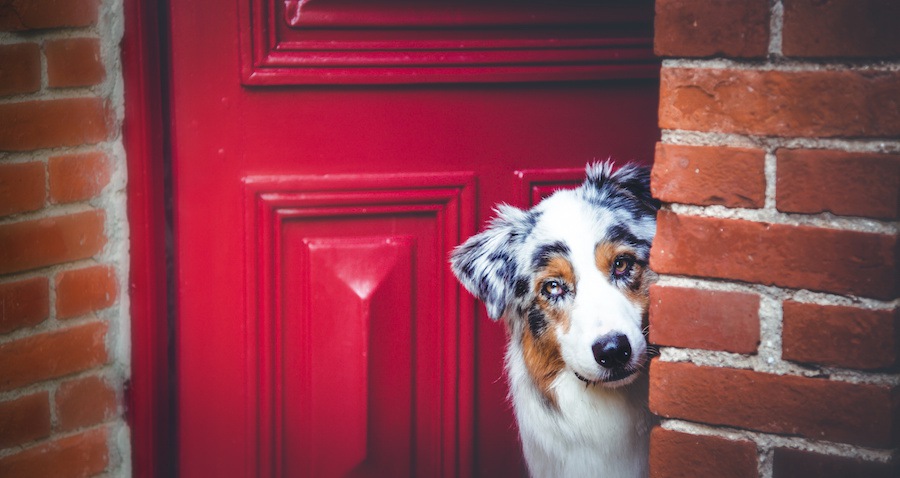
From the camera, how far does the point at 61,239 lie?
1696 mm

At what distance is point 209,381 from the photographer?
1882 mm

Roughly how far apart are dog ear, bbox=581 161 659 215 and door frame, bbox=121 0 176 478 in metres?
0.98

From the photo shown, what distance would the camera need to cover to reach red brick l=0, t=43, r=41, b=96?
158 centimetres

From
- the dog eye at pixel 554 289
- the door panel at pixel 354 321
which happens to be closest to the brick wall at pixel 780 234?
the dog eye at pixel 554 289

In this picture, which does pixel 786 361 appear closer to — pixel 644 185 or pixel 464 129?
pixel 644 185

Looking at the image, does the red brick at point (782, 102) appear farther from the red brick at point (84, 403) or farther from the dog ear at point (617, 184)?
the red brick at point (84, 403)

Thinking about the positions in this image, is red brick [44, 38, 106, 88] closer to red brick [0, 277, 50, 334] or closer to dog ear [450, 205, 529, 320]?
red brick [0, 277, 50, 334]

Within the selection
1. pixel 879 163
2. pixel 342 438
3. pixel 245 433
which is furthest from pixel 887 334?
pixel 245 433

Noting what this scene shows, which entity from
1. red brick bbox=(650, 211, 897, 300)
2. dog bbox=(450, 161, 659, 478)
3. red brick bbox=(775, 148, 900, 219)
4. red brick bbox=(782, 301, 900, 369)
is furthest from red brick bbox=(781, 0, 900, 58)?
dog bbox=(450, 161, 659, 478)

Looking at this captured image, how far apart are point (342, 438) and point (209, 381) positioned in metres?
0.34

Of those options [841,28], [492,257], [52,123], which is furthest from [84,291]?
[841,28]

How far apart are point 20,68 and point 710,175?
1330 mm

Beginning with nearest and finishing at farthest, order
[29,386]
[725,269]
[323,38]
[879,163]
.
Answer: [879,163] < [725,269] < [29,386] < [323,38]

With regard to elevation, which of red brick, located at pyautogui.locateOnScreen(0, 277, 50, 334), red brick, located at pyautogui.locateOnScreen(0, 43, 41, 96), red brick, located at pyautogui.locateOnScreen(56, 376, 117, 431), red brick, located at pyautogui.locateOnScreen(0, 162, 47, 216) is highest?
red brick, located at pyautogui.locateOnScreen(0, 43, 41, 96)
